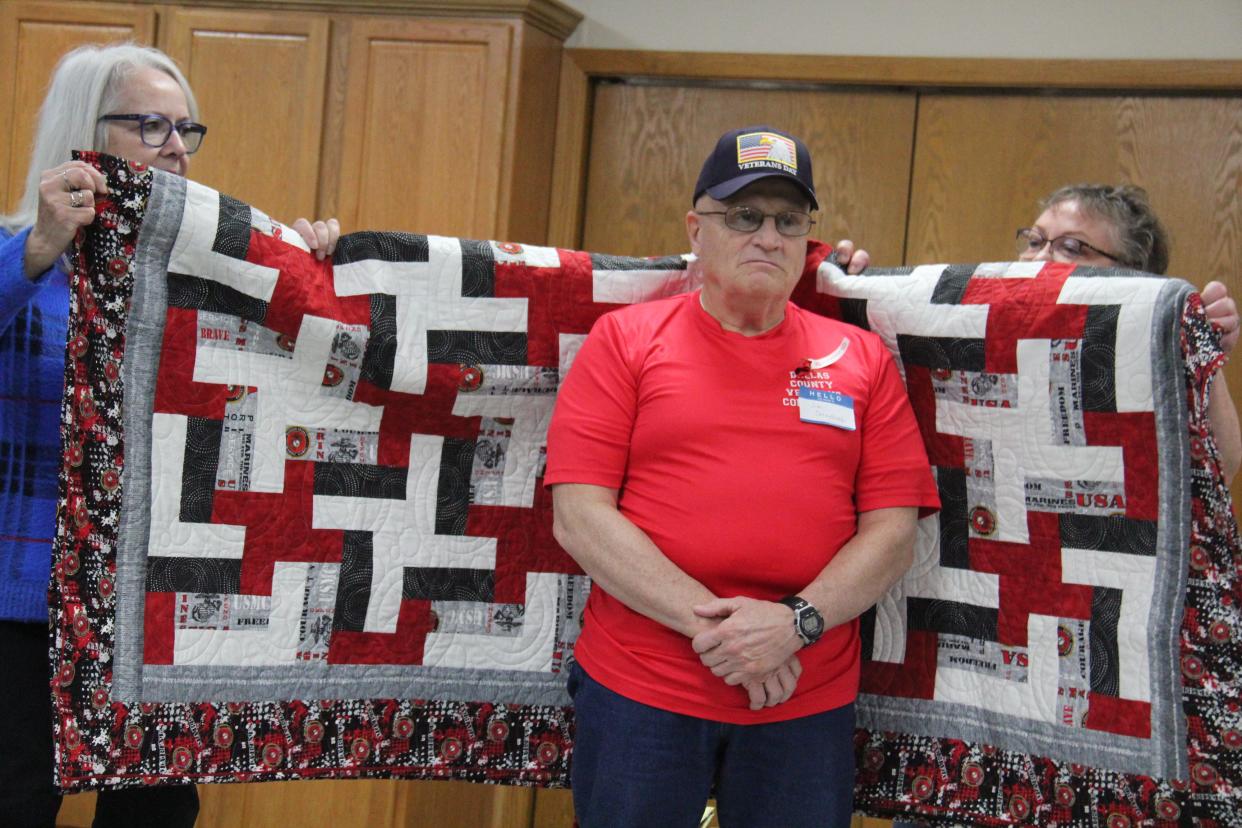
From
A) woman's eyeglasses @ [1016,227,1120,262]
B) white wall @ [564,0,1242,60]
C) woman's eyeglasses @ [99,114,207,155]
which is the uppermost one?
white wall @ [564,0,1242,60]

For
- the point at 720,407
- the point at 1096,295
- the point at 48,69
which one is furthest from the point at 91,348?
the point at 48,69

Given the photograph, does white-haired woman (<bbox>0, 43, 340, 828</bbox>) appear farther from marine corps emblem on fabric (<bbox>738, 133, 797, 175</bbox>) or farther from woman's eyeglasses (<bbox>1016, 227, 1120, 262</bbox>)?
woman's eyeglasses (<bbox>1016, 227, 1120, 262</bbox>)

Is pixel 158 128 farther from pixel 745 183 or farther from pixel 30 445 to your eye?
pixel 745 183

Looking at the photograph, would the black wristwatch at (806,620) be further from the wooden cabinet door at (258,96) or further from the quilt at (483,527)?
the wooden cabinet door at (258,96)

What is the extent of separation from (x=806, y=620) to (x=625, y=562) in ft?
0.82

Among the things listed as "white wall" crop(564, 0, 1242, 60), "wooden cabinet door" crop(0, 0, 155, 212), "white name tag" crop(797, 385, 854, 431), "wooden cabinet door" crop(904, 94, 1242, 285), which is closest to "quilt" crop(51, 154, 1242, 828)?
"white name tag" crop(797, 385, 854, 431)

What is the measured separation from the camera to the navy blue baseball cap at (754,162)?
1701 mm

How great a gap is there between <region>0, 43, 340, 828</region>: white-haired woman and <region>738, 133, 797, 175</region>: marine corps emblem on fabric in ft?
2.65

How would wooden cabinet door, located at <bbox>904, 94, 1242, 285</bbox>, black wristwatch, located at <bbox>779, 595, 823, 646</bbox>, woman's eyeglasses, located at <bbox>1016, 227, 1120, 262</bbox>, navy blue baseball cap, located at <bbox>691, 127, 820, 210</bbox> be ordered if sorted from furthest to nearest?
wooden cabinet door, located at <bbox>904, 94, 1242, 285</bbox>, woman's eyeglasses, located at <bbox>1016, 227, 1120, 262</bbox>, navy blue baseball cap, located at <bbox>691, 127, 820, 210</bbox>, black wristwatch, located at <bbox>779, 595, 823, 646</bbox>

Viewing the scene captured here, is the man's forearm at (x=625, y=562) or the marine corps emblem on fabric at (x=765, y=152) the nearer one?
the man's forearm at (x=625, y=562)

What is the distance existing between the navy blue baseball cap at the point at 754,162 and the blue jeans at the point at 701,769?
2.38ft

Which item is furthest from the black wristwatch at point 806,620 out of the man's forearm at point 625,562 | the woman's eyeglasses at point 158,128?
the woman's eyeglasses at point 158,128

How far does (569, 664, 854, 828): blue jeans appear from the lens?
1608 millimetres

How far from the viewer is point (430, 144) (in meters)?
3.02
